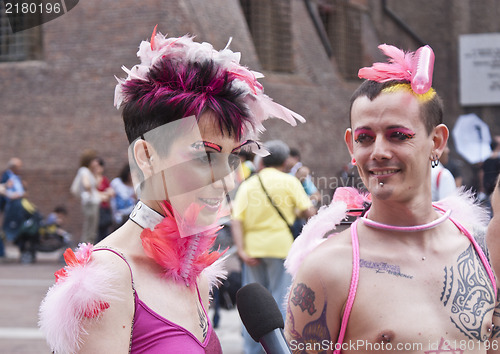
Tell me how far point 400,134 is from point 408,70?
0.71ft

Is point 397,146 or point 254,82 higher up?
point 254,82

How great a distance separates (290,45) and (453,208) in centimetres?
1684

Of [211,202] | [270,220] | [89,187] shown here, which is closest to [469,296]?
[211,202]

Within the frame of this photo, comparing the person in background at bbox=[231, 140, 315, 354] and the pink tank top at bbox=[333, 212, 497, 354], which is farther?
the person in background at bbox=[231, 140, 315, 354]

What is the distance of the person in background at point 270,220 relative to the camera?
560cm

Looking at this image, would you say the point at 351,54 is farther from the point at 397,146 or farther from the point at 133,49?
the point at 397,146

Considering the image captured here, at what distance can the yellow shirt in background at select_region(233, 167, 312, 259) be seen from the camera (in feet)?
18.4

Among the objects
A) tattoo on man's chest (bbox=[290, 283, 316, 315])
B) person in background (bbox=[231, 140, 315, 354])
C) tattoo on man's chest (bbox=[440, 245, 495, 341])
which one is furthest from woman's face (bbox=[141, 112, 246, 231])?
person in background (bbox=[231, 140, 315, 354])

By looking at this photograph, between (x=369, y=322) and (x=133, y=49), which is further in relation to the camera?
(x=133, y=49)

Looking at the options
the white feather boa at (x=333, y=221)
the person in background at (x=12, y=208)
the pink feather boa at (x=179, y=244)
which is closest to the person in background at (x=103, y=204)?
the person in background at (x=12, y=208)

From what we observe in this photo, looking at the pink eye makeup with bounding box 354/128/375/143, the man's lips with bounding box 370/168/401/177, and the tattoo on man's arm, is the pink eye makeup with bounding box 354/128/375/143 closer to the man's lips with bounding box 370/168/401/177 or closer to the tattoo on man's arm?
the man's lips with bounding box 370/168/401/177

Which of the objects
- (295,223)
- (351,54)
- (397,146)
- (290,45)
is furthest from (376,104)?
(351,54)

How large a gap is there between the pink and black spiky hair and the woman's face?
47mm

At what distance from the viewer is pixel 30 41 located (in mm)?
15805
